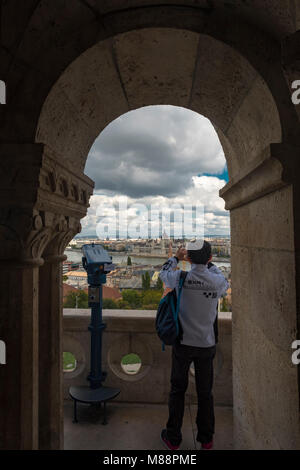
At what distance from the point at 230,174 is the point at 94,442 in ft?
8.69

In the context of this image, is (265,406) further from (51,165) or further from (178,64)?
(178,64)

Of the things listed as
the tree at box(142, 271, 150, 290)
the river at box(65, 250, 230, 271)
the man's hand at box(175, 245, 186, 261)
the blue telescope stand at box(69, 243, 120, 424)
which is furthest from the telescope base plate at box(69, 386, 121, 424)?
the tree at box(142, 271, 150, 290)

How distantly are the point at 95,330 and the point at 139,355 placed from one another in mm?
616

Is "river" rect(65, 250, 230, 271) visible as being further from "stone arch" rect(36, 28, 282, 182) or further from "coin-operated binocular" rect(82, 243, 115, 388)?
"stone arch" rect(36, 28, 282, 182)

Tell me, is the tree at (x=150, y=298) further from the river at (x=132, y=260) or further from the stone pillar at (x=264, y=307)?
the stone pillar at (x=264, y=307)

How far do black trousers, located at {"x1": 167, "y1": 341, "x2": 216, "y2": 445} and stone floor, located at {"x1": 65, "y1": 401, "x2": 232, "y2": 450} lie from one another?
0.24 m

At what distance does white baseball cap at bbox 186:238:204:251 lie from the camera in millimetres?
2193

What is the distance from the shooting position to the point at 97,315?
2.87 m

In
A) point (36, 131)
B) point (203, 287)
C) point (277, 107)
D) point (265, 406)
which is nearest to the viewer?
point (277, 107)

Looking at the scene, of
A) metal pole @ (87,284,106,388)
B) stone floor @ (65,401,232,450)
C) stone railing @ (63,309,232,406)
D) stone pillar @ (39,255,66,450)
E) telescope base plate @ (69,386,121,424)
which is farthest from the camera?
stone railing @ (63,309,232,406)

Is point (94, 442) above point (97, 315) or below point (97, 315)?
below

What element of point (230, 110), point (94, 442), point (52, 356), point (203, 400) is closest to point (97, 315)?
point (52, 356)

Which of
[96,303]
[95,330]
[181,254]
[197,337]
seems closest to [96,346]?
[95,330]

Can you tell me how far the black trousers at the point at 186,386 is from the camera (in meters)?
2.12
